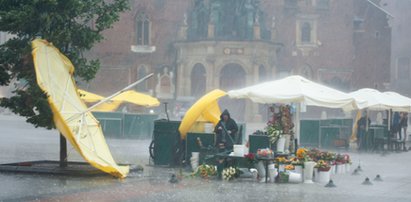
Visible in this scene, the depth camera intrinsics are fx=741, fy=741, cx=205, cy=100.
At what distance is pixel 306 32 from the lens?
56406 millimetres

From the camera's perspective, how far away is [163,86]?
5359cm

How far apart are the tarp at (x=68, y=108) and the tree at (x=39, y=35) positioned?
0.31m

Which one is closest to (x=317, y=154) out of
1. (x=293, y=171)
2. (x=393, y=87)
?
(x=293, y=171)

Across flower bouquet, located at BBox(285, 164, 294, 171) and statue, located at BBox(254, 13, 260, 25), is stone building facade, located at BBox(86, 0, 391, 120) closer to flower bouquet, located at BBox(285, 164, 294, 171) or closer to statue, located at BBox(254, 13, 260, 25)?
statue, located at BBox(254, 13, 260, 25)

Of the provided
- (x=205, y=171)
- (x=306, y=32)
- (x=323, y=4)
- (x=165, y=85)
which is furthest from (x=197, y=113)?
(x=323, y=4)

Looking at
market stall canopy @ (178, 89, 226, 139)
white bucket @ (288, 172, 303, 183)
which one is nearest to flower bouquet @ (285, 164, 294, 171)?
white bucket @ (288, 172, 303, 183)

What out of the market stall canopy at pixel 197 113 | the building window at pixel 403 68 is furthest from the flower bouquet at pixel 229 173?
the building window at pixel 403 68

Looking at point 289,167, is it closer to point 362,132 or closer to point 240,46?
point 362,132

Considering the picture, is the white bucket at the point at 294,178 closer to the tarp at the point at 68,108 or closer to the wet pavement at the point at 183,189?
the wet pavement at the point at 183,189

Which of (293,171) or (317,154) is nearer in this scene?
(293,171)

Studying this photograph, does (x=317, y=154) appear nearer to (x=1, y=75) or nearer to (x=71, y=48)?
(x=71, y=48)

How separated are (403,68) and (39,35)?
64013mm

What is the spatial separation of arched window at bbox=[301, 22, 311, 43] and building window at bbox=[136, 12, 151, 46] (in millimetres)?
11625

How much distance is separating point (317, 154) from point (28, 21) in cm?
822
